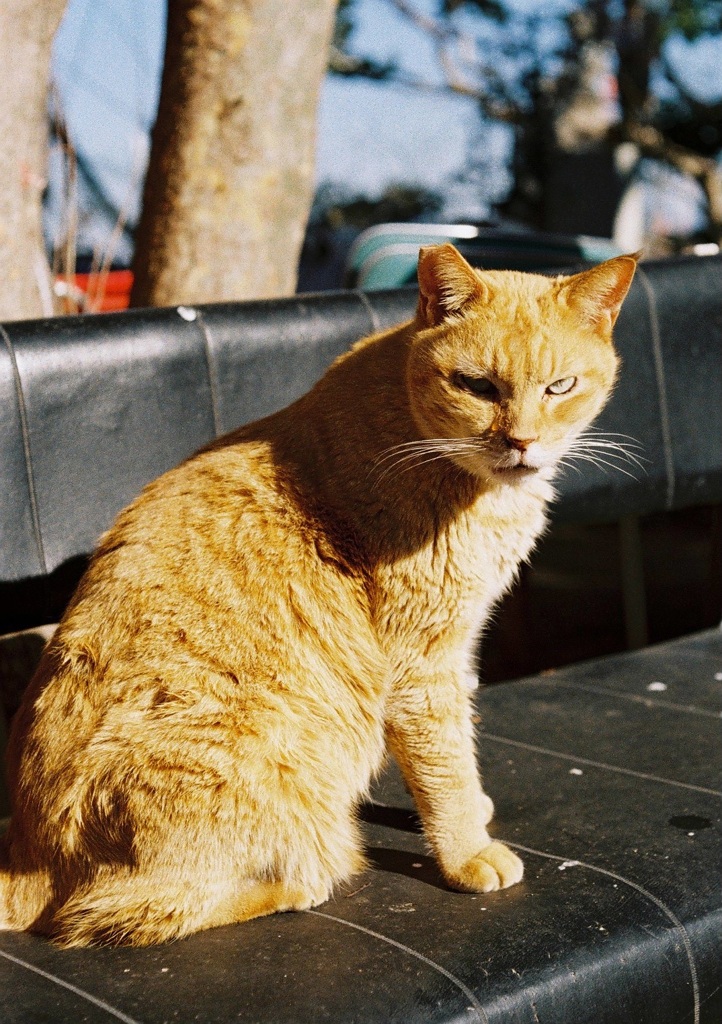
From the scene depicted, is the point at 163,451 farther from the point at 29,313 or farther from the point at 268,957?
the point at 268,957

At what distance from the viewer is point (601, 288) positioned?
200 cm

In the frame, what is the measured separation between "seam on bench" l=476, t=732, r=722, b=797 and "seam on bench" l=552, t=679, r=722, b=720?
36cm

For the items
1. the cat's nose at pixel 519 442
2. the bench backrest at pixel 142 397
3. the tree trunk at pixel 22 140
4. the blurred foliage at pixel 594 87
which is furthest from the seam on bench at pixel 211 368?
the blurred foliage at pixel 594 87

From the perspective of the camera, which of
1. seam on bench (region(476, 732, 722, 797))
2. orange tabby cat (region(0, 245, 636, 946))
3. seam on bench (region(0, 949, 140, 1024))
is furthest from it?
seam on bench (region(476, 732, 722, 797))

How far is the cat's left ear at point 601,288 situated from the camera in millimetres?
1969

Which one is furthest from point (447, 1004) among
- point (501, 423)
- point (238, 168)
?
point (238, 168)

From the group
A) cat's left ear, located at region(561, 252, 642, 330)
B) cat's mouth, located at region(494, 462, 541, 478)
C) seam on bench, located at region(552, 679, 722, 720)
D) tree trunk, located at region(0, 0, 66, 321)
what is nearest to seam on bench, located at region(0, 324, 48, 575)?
tree trunk, located at region(0, 0, 66, 321)

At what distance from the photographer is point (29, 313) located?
2.94m

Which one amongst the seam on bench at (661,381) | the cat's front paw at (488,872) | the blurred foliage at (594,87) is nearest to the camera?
the cat's front paw at (488,872)

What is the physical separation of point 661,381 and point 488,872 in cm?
167

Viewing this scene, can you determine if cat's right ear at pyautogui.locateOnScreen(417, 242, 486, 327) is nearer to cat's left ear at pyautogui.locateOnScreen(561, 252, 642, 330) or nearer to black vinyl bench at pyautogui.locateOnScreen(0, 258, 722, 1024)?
cat's left ear at pyautogui.locateOnScreen(561, 252, 642, 330)

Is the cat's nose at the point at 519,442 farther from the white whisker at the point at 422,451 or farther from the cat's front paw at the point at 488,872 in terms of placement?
the cat's front paw at the point at 488,872

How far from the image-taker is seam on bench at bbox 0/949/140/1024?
5.11 feet

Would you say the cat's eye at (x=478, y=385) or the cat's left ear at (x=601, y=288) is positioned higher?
the cat's left ear at (x=601, y=288)
